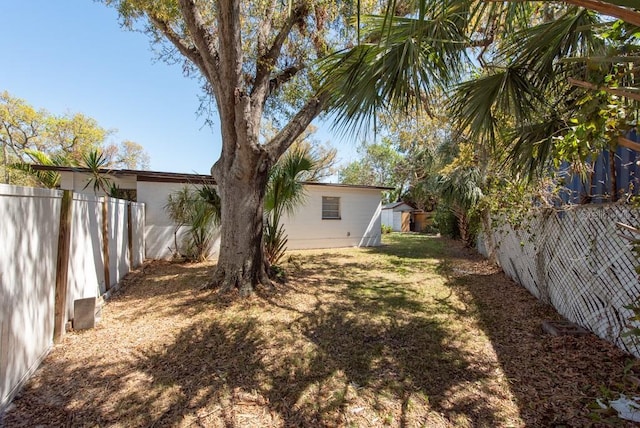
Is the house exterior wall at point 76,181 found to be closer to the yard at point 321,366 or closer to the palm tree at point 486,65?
the yard at point 321,366

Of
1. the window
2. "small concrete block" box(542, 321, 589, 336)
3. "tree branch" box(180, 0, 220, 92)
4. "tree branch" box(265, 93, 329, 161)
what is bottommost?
"small concrete block" box(542, 321, 589, 336)

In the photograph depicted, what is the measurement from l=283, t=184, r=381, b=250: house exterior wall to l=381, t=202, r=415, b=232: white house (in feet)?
45.5

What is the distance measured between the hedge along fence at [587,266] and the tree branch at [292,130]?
4367mm

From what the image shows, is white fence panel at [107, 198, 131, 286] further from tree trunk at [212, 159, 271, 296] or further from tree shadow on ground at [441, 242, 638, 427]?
tree shadow on ground at [441, 242, 638, 427]

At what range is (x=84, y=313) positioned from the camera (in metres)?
3.85

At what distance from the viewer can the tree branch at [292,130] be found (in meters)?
5.79

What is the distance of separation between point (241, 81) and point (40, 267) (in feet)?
12.5

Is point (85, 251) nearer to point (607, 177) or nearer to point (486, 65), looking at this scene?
point (486, 65)

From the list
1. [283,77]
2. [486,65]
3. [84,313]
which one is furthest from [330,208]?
[84,313]

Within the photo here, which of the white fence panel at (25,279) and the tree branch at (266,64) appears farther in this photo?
the tree branch at (266,64)

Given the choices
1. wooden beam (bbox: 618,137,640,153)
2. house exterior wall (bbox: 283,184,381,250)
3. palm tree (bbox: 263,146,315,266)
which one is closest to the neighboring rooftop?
palm tree (bbox: 263,146,315,266)

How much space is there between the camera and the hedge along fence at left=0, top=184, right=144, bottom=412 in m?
2.38

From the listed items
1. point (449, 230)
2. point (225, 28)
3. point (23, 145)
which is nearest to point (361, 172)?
point (449, 230)

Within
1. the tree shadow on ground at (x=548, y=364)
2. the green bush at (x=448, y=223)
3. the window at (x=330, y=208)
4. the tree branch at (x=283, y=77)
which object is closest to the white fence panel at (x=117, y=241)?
the tree branch at (x=283, y=77)
